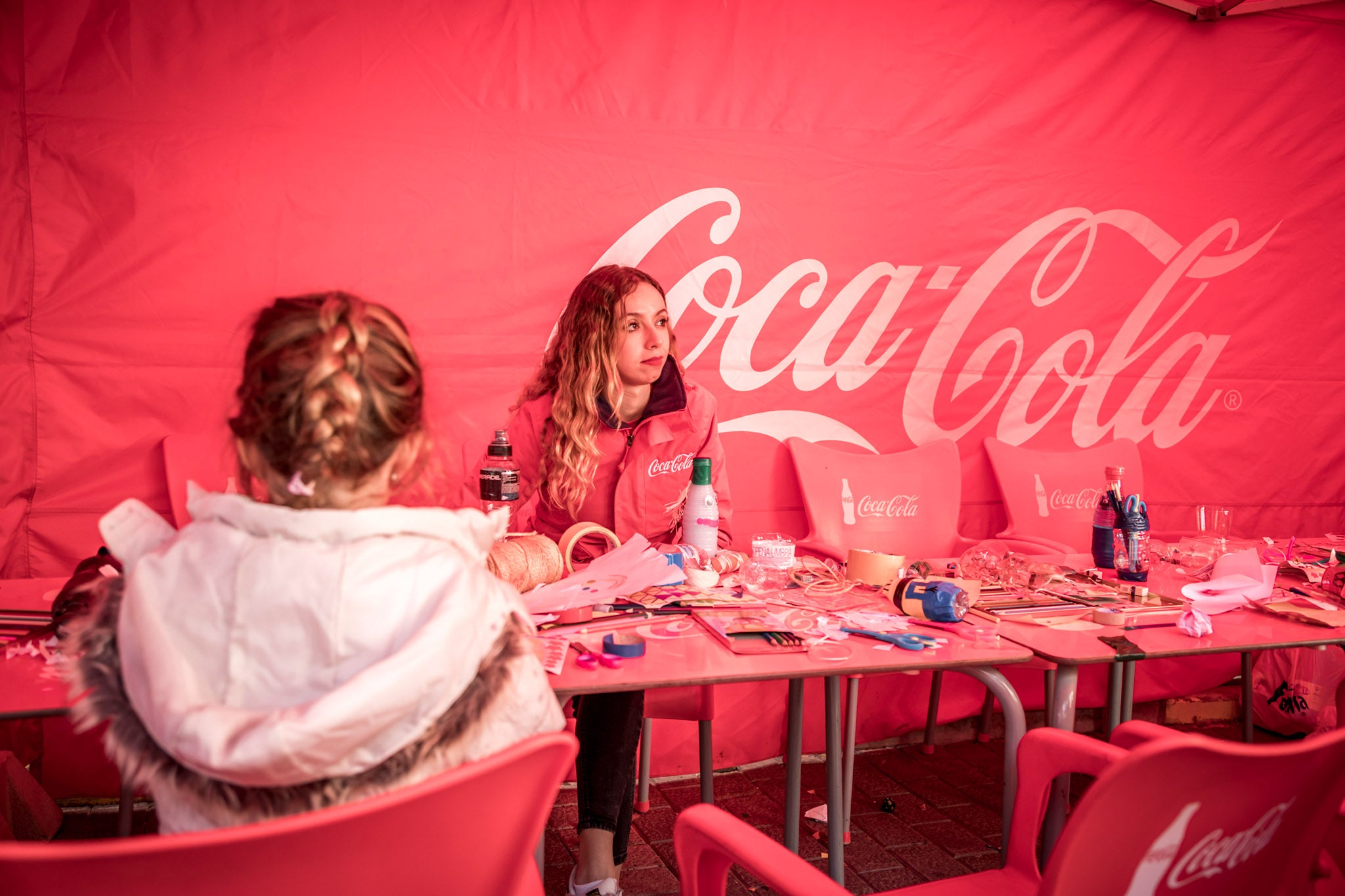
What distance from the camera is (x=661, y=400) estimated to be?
2.56 m

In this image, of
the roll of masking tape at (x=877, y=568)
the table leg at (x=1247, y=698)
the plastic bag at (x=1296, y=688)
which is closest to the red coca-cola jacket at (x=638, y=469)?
the roll of masking tape at (x=877, y=568)

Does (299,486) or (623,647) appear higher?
(299,486)

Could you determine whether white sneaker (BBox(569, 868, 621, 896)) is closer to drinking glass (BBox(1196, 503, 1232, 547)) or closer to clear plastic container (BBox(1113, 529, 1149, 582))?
clear plastic container (BBox(1113, 529, 1149, 582))

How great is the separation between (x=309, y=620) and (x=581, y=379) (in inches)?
64.1

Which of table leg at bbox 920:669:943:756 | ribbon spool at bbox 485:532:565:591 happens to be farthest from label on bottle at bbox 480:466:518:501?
table leg at bbox 920:669:943:756

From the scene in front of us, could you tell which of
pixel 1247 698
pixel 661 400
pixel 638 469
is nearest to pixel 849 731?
pixel 638 469

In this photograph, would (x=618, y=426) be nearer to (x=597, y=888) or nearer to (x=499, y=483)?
(x=499, y=483)

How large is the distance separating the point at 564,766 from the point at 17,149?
2589 mm

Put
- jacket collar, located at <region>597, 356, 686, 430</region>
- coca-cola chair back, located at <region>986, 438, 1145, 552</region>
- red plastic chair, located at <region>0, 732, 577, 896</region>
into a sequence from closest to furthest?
red plastic chair, located at <region>0, 732, 577, 896</region> < jacket collar, located at <region>597, 356, 686, 430</region> < coca-cola chair back, located at <region>986, 438, 1145, 552</region>

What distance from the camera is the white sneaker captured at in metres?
2.07

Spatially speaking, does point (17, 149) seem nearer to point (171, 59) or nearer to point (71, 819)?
point (171, 59)

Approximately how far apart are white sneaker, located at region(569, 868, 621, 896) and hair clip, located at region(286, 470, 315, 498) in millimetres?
1390

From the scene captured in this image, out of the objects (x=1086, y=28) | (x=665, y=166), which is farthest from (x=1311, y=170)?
(x=665, y=166)

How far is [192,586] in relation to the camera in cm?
97
